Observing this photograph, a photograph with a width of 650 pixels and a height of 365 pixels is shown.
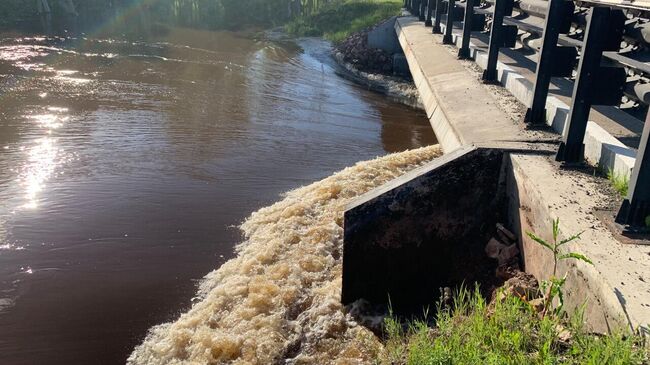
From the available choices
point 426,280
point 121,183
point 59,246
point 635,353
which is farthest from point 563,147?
point 121,183

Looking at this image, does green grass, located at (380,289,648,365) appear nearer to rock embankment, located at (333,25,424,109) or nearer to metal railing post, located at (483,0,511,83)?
metal railing post, located at (483,0,511,83)

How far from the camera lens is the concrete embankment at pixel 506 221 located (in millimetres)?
3490

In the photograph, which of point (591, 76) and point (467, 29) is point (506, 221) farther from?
point (467, 29)

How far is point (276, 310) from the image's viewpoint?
5465mm

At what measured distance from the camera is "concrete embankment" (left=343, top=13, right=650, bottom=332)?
349 cm

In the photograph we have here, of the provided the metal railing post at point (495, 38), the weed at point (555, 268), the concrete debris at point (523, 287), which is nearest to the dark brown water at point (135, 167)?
the metal railing post at point (495, 38)

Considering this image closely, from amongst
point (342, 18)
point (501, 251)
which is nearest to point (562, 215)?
point (501, 251)

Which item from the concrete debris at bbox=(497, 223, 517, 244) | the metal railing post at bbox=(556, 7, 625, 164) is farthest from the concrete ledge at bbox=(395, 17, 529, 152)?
the concrete debris at bbox=(497, 223, 517, 244)

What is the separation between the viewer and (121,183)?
8.95m

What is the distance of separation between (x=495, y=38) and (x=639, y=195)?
5.15m

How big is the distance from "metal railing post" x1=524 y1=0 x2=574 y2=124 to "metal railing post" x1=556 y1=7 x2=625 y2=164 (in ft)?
3.33

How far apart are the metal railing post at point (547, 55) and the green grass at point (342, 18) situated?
61.4 ft

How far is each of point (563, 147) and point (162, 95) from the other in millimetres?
11943

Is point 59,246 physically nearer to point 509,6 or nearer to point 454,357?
point 454,357
